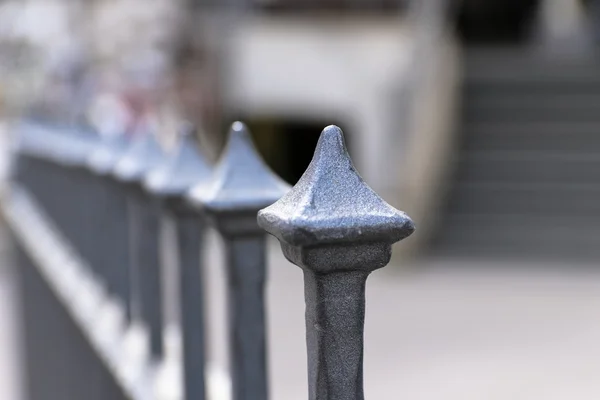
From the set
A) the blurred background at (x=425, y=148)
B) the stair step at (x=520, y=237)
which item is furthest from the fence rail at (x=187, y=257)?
the stair step at (x=520, y=237)

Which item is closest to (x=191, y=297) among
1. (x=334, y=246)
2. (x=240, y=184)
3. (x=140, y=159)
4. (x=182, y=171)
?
(x=182, y=171)

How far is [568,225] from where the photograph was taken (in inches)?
365

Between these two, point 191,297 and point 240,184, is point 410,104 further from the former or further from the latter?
point 240,184

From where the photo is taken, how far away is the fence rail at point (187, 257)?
106 centimetres

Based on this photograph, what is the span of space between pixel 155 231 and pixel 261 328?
75 cm

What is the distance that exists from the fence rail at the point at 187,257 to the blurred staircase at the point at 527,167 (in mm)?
5846

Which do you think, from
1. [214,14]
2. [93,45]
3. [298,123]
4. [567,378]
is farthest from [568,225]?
[93,45]

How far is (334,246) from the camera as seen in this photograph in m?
1.04

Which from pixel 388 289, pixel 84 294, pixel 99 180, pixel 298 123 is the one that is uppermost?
pixel 99 180

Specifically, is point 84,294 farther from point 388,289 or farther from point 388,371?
point 388,289

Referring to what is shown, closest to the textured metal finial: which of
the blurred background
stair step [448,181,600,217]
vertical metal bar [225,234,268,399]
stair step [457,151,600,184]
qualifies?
vertical metal bar [225,234,268,399]

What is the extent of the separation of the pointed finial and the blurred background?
3894mm

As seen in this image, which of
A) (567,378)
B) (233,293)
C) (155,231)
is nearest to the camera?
(233,293)

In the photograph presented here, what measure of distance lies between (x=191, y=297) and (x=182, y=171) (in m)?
0.25
